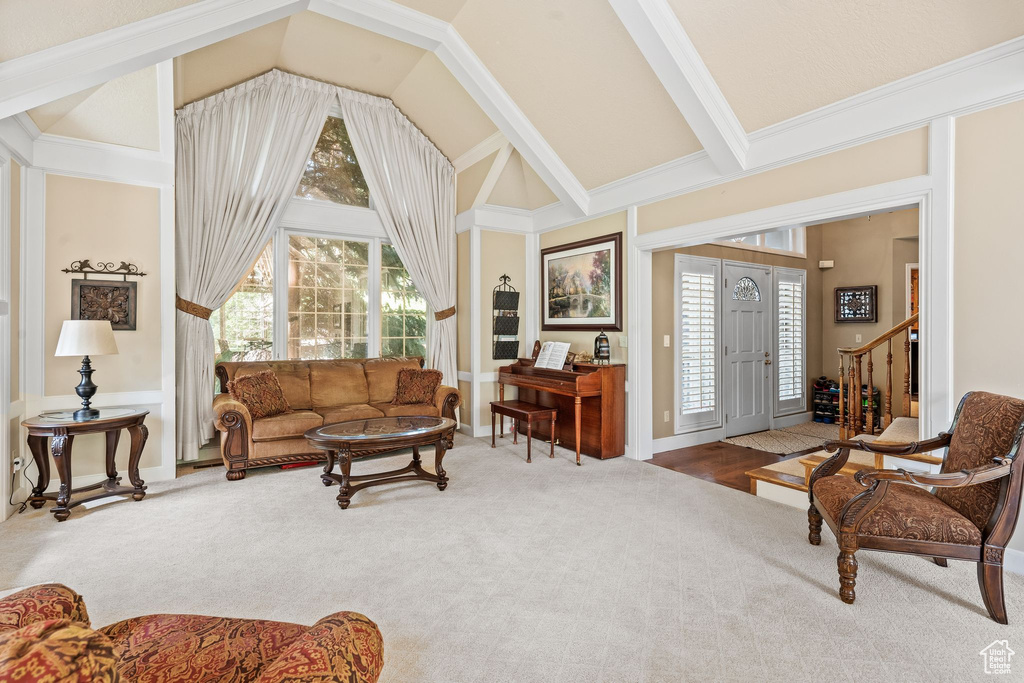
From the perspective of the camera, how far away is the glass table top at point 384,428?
3.74 meters

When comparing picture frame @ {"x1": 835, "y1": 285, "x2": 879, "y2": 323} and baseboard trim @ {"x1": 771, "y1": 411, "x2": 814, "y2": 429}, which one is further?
picture frame @ {"x1": 835, "y1": 285, "x2": 879, "y2": 323}

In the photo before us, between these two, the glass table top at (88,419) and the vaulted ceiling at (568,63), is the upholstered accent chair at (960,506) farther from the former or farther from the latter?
the glass table top at (88,419)

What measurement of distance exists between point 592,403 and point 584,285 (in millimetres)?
1320

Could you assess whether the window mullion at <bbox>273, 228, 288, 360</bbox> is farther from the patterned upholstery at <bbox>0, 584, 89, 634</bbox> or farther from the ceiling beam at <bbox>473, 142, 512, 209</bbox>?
the patterned upholstery at <bbox>0, 584, 89, 634</bbox>

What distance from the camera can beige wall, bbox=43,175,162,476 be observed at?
3877 mm

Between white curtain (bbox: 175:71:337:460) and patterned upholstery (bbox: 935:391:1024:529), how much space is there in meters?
5.62

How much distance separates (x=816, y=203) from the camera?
11.4ft

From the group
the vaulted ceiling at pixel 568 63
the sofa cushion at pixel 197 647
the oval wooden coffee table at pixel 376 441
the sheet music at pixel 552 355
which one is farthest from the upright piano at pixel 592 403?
the sofa cushion at pixel 197 647

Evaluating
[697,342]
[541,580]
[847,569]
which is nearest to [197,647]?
[541,580]

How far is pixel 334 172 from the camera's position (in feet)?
19.1

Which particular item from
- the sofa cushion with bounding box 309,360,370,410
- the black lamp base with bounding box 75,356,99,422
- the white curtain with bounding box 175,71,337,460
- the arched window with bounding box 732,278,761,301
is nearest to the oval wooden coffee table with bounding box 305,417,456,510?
the sofa cushion with bounding box 309,360,370,410

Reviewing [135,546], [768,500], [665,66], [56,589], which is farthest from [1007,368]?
[135,546]

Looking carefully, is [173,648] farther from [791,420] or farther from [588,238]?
[791,420]

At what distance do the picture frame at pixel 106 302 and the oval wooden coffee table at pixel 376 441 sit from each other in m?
1.87
